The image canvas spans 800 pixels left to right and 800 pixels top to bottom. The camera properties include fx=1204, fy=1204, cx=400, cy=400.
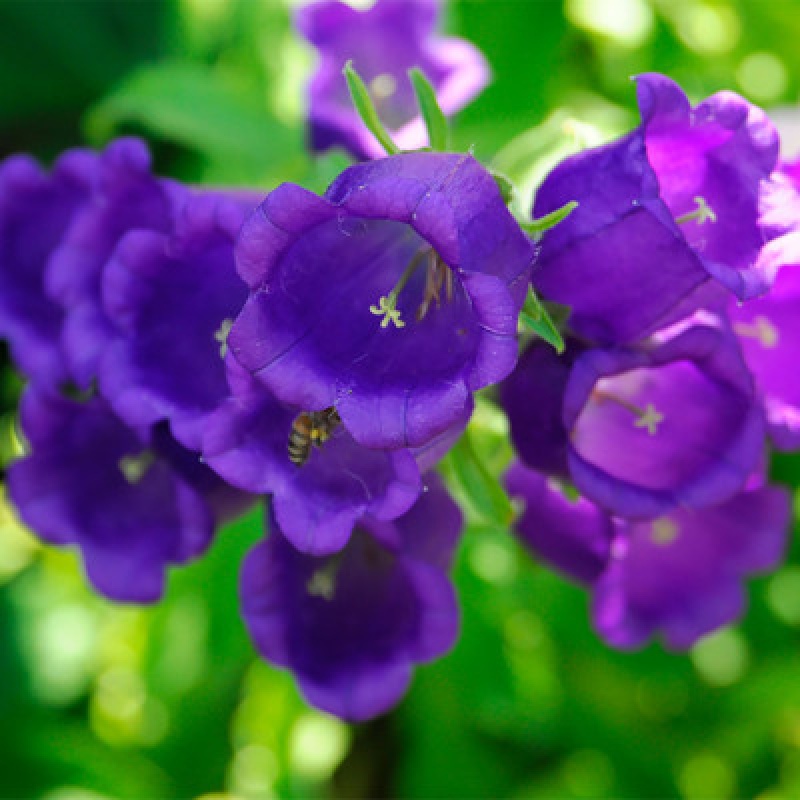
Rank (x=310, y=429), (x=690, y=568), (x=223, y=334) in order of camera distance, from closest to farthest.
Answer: (x=310, y=429) → (x=223, y=334) → (x=690, y=568)

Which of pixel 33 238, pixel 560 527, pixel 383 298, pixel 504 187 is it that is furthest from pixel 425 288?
pixel 33 238

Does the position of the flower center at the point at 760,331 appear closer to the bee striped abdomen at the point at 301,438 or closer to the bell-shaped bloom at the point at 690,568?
the bell-shaped bloom at the point at 690,568

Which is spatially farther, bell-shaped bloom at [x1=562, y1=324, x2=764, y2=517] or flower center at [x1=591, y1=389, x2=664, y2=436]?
flower center at [x1=591, y1=389, x2=664, y2=436]

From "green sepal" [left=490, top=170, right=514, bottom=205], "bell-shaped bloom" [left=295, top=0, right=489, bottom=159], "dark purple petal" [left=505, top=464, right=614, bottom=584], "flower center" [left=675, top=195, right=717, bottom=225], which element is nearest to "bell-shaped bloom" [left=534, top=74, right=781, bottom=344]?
"flower center" [left=675, top=195, right=717, bottom=225]

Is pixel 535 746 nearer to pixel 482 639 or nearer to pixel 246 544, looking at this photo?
pixel 482 639

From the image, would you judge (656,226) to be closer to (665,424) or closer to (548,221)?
(548,221)

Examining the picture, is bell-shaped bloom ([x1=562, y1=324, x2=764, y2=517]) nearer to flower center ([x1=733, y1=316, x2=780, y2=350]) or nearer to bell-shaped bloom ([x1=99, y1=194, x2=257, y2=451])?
flower center ([x1=733, y1=316, x2=780, y2=350])
